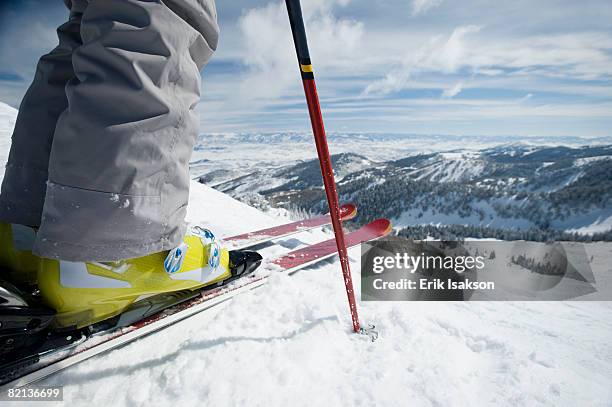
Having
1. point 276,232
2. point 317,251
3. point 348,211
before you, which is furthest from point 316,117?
point 348,211

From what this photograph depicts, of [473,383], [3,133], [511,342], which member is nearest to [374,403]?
[473,383]

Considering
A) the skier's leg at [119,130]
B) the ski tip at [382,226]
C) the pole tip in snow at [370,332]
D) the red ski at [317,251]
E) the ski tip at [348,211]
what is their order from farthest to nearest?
the ski tip at [348,211], the ski tip at [382,226], the red ski at [317,251], the pole tip in snow at [370,332], the skier's leg at [119,130]

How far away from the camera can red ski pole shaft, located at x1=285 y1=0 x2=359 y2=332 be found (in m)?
1.22

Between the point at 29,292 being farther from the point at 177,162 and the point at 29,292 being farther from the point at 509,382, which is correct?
the point at 509,382

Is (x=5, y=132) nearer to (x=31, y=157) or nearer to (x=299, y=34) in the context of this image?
(x=31, y=157)

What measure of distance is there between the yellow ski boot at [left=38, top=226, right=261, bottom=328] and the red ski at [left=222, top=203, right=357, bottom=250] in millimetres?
1344

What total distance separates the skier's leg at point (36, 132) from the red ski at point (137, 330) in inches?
23.3

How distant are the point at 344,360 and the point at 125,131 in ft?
4.09

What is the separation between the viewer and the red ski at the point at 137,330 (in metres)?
1.25

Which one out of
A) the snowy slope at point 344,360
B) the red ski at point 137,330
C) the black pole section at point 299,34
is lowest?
the snowy slope at point 344,360

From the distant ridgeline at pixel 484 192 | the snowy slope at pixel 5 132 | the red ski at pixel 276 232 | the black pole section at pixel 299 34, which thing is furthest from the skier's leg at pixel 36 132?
the distant ridgeline at pixel 484 192

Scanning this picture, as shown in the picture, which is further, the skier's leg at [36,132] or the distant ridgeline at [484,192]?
the distant ridgeline at [484,192]

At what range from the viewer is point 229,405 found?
1221 mm

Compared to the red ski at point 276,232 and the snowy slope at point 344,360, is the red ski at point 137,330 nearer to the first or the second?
the snowy slope at point 344,360
